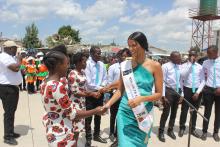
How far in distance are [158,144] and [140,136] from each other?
10.3 ft

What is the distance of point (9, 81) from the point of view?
6148 mm

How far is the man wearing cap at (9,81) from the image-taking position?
6.07 meters

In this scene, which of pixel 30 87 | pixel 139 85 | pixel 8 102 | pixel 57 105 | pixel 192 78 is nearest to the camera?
pixel 57 105

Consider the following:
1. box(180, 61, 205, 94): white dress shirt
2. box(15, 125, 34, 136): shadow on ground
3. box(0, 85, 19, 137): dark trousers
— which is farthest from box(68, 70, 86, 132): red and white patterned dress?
box(180, 61, 205, 94): white dress shirt

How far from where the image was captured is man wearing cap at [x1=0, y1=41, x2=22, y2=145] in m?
6.07

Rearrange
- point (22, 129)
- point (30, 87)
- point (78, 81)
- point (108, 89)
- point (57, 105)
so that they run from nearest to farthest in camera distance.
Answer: point (57, 105), point (78, 81), point (108, 89), point (22, 129), point (30, 87)

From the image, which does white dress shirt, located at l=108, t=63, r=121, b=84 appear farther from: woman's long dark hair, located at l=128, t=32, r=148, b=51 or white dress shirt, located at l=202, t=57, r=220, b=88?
woman's long dark hair, located at l=128, t=32, r=148, b=51

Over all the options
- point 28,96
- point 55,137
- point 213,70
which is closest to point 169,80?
point 213,70

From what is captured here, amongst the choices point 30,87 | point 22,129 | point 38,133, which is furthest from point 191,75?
point 30,87

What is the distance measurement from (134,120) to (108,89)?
7.20 feet

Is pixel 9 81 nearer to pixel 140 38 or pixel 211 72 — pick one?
pixel 140 38

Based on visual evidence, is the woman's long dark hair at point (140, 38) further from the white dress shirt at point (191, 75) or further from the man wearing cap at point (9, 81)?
the white dress shirt at point (191, 75)

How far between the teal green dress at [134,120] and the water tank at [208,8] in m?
35.2

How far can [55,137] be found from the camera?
3.33m
